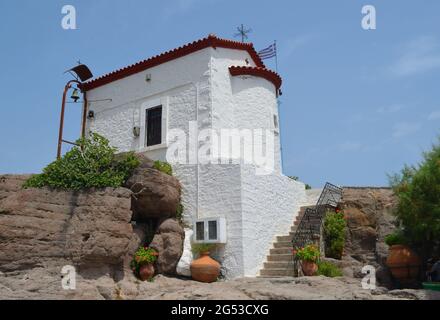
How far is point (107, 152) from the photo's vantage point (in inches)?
455

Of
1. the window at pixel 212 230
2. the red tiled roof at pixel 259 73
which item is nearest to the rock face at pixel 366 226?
the window at pixel 212 230

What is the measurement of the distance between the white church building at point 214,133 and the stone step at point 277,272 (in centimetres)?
30

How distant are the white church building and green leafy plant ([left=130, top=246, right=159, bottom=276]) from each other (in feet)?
2.53

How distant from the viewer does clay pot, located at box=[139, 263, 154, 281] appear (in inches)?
414

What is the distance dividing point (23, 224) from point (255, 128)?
24.4ft

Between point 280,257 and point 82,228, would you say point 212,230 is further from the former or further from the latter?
point 82,228

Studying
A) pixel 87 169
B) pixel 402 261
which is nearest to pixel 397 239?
pixel 402 261

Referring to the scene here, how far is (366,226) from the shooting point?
13422 mm

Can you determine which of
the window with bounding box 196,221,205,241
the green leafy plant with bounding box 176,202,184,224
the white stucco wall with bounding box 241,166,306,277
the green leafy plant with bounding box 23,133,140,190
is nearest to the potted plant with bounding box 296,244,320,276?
the white stucco wall with bounding box 241,166,306,277

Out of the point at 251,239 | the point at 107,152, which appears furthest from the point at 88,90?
the point at 251,239

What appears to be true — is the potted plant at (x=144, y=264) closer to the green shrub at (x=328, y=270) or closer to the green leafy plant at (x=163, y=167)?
the green leafy plant at (x=163, y=167)

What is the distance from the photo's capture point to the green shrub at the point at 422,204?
31.6 ft

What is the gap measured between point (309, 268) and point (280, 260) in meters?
1.15
